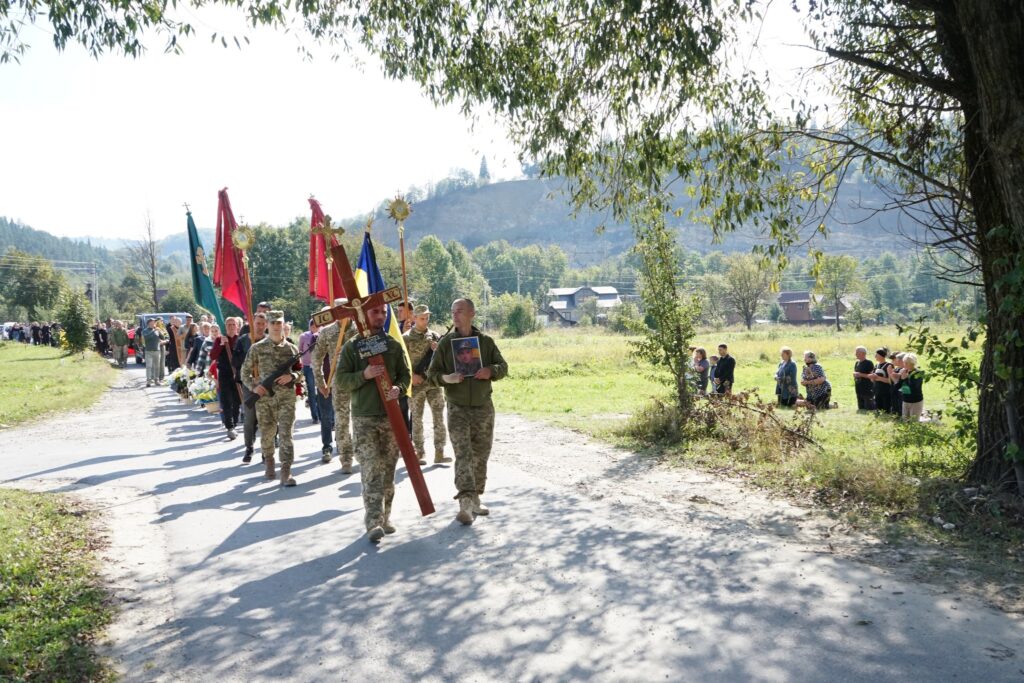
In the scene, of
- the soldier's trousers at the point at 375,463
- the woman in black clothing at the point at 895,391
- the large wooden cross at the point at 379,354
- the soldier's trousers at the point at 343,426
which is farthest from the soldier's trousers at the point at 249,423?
the woman in black clothing at the point at 895,391

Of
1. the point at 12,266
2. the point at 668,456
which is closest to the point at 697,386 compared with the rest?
the point at 668,456

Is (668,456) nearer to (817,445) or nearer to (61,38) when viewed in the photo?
(817,445)

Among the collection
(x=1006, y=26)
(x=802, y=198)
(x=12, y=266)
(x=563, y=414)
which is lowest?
(x=563, y=414)

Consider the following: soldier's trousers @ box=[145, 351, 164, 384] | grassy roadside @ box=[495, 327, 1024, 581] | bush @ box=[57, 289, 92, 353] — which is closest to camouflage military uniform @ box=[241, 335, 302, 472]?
grassy roadside @ box=[495, 327, 1024, 581]

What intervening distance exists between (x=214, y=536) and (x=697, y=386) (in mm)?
7723

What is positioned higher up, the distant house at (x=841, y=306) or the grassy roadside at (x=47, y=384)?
the grassy roadside at (x=47, y=384)

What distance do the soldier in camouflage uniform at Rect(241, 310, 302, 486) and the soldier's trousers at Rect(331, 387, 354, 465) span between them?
0.64 metres

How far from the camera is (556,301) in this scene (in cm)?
16200

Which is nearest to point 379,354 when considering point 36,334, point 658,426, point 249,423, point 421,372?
point 421,372

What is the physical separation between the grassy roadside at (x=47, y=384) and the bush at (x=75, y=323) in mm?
579

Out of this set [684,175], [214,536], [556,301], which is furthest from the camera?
[556,301]

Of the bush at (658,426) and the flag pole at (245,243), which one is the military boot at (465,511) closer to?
the bush at (658,426)

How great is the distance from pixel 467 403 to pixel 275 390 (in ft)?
10.7

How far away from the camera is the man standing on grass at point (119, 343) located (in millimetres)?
34188
